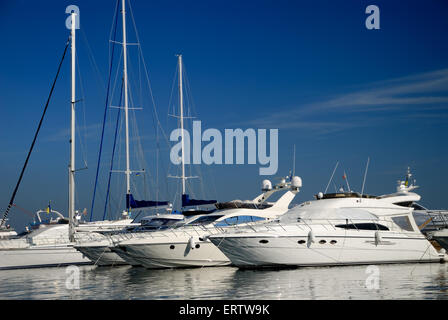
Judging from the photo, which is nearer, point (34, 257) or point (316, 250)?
point (316, 250)

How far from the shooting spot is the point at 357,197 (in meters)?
27.0

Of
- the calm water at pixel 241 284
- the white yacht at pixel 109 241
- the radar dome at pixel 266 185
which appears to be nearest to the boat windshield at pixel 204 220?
the white yacht at pixel 109 241

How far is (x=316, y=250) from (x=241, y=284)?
17.2 ft

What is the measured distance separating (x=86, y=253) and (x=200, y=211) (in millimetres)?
6930

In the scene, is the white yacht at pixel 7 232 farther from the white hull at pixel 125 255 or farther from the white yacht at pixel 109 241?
the white hull at pixel 125 255

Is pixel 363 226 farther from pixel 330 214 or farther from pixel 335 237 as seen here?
pixel 335 237

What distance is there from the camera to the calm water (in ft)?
55.0

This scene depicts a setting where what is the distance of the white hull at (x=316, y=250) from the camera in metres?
23.0

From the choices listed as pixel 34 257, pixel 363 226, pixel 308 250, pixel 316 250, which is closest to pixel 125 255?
pixel 34 257

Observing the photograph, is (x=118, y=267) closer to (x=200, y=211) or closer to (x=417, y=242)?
(x=200, y=211)

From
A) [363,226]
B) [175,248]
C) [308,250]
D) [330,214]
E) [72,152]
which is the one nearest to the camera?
[308,250]

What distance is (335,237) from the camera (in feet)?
77.4

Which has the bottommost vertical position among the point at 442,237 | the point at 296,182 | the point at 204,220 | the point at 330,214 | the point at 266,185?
the point at 204,220

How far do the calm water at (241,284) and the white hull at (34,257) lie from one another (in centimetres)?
462
